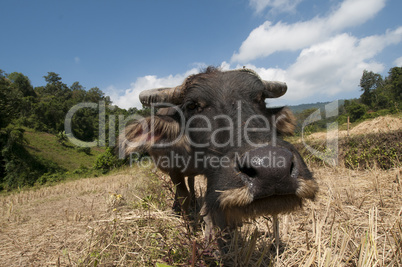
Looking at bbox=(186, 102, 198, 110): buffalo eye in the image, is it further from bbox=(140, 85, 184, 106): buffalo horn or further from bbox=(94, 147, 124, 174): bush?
bbox=(94, 147, 124, 174): bush

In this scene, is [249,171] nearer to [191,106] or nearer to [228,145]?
[228,145]

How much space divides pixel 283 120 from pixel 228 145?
190cm

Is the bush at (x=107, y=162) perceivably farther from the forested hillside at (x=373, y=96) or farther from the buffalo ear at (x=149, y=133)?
the forested hillside at (x=373, y=96)

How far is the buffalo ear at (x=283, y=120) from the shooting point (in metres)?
3.39

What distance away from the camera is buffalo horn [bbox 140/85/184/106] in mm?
2772

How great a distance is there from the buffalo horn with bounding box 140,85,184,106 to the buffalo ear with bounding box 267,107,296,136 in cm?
135

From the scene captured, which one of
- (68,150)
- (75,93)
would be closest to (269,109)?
(68,150)

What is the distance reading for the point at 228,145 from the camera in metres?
1.89

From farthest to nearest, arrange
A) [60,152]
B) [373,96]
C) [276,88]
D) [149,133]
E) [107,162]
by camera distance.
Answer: [373,96] < [60,152] < [107,162] < [276,88] < [149,133]

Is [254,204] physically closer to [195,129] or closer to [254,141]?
[254,141]

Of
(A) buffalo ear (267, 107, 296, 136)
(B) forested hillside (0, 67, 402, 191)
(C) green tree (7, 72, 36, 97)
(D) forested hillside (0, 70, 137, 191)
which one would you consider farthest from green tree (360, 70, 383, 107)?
(C) green tree (7, 72, 36, 97)

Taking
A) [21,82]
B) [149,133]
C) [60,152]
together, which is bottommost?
[149,133]

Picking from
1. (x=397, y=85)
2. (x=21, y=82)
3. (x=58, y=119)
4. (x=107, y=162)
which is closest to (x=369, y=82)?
(x=397, y=85)

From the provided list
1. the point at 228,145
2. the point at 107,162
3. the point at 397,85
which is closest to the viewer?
the point at 228,145
